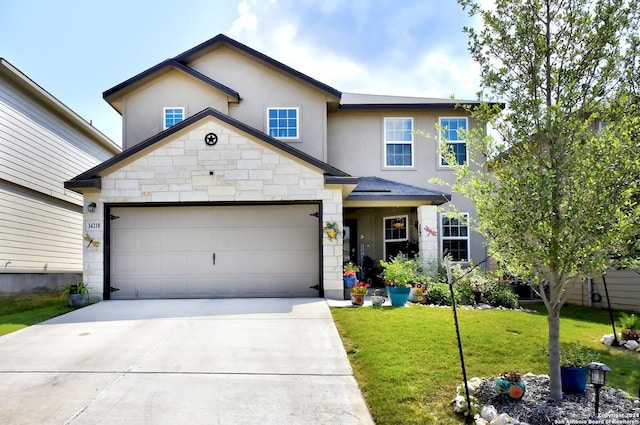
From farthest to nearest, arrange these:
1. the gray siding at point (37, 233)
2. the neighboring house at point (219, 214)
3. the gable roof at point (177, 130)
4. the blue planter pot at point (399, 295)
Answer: the gray siding at point (37, 233), the neighboring house at point (219, 214), the gable roof at point (177, 130), the blue planter pot at point (399, 295)

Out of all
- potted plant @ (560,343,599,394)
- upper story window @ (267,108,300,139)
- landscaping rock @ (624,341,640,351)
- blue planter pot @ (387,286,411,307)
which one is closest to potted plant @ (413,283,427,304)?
blue planter pot @ (387,286,411,307)

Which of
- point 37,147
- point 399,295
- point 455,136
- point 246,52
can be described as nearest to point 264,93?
point 246,52

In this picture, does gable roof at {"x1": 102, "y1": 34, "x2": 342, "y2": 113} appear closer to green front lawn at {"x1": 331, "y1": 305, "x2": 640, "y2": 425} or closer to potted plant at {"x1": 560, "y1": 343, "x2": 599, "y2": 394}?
green front lawn at {"x1": 331, "y1": 305, "x2": 640, "y2": 425}

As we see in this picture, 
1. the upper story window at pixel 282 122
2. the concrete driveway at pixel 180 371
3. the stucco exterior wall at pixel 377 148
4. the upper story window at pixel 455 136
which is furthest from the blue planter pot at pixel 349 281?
the upper story window at pixel 455 136

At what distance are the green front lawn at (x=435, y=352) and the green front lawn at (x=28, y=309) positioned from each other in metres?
5.76

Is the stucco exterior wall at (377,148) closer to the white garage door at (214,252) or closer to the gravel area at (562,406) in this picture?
the white garage door at (214,252)

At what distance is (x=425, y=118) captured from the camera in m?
13.9

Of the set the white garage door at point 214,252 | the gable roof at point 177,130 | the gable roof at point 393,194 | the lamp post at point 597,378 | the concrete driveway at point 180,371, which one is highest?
the gable roof at point 177,130

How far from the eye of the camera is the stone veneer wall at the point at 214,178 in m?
10.5

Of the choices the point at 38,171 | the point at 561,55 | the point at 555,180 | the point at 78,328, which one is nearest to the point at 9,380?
the point at 78,328

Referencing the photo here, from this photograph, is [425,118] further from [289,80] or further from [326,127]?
[289,80]

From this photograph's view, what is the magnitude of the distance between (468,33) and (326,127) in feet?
28.3

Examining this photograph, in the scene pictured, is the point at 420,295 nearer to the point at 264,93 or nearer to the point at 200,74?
the point at 264,93

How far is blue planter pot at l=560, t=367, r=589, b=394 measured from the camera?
462 cm
